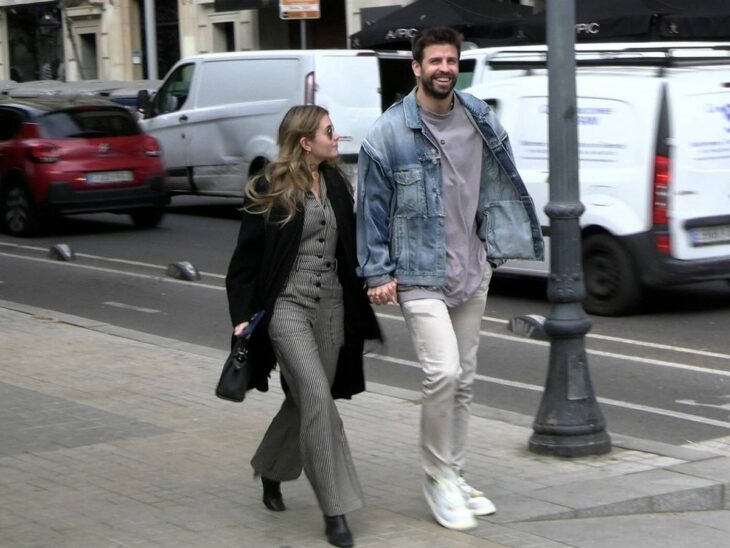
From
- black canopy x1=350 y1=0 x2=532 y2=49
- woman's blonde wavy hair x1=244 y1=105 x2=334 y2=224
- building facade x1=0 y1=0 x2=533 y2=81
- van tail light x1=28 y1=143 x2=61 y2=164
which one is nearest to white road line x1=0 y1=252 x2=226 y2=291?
van tail light x1=28 y1=143 x2=61 y2=164

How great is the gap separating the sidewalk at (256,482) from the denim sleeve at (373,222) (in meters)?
1.04

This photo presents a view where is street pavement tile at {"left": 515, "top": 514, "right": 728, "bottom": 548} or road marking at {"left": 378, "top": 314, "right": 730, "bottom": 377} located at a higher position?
street pavement tile at {"left": 515, "top": 514, "right": 728, "bottom": 548}

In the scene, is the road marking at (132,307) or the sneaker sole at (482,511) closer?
the sneaker sole at (482,511)

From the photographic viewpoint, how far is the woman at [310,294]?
18.3ft

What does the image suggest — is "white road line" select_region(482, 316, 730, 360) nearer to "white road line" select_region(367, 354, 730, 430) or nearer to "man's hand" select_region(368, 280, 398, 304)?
"white road line" select_region(367, 354, 730, 430)

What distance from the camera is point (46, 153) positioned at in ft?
57.5

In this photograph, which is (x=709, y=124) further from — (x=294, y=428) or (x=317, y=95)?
(x=317, y=95)

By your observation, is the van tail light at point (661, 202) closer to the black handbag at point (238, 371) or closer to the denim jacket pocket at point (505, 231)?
the denim jacket pocket at point (505, 231)

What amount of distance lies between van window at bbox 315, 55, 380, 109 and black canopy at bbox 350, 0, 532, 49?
200 inches

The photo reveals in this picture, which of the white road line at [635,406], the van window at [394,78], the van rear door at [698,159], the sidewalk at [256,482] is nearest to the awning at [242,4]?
the van window at [394,78]

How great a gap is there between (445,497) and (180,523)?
1.08 m

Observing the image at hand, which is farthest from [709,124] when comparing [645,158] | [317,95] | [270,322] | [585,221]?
[317,95]

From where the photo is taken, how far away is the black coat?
566 cm

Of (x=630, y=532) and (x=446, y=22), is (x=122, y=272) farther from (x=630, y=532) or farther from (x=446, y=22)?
(x=446, y=22)
